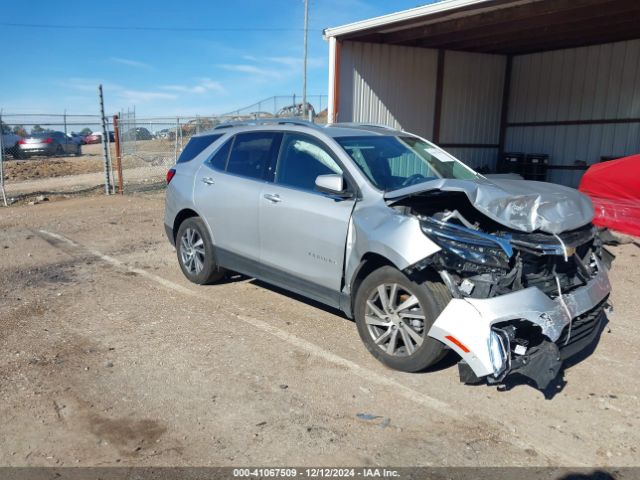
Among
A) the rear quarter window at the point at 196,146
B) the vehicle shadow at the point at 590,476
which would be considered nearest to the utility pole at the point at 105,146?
the rear quarter window at the point at 196,146

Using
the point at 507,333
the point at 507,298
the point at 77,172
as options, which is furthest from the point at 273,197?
the point at 77,172

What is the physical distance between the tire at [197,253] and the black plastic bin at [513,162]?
43.8ft

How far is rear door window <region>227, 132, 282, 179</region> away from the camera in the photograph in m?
5.38

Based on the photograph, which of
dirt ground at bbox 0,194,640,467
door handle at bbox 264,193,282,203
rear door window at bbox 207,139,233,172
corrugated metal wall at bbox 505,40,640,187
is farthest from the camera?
corrugated metal wall at bbox 505,40,640,187

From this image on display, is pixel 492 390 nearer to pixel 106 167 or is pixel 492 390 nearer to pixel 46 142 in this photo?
pixel 106 167

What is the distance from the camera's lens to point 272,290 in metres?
6.21

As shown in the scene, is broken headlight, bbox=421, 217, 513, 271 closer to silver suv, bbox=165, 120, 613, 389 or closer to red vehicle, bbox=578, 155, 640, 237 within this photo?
silver suv, bbox=165, 120, 613, 389

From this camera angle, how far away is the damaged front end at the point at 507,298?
342 cm

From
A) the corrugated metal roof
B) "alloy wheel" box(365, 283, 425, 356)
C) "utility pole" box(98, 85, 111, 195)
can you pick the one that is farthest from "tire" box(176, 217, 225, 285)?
"utility pole" box(98, 85, 111, 195)

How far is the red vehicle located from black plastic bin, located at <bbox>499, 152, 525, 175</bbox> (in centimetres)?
800

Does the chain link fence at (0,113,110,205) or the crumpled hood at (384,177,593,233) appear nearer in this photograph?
the crumpled hood at (384,177,593,233)

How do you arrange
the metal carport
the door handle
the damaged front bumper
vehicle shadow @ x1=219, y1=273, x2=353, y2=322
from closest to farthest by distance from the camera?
the damaged front bumper → the door handle → vehicle shadow @ x1=219, y1=273, x2=353, y2=322 → the metal carport

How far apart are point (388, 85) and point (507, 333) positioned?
11520 millimetres

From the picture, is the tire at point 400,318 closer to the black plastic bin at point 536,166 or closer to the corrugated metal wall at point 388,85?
the corrugated metal wall at point 388,85
